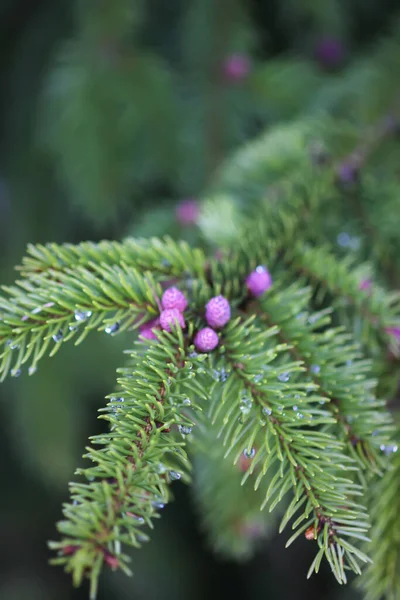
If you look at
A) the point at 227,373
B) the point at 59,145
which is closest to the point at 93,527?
the point at 227,373

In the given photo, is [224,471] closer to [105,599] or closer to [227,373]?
[227,373]

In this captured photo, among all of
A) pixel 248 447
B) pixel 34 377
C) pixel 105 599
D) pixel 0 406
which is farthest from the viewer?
pixel 105 599

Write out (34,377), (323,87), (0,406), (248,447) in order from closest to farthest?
(248,447)
(323,87)
(34,377)
(0,406)

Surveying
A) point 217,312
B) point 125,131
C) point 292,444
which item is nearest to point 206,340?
point 217,312

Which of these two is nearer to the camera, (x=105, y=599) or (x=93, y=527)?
(x=93, y=527)

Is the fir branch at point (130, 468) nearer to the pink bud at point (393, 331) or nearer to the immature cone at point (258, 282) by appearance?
the immature cone at point (258, 282)

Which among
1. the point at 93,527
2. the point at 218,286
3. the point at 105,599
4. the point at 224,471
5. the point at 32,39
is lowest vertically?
the point at 105,599

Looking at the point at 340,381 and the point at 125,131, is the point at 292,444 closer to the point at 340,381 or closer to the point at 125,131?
the point at 340,381

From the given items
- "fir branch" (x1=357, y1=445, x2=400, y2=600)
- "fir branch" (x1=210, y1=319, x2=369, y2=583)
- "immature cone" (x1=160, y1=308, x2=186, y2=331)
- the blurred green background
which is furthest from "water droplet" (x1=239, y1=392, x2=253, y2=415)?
the blurred green background
